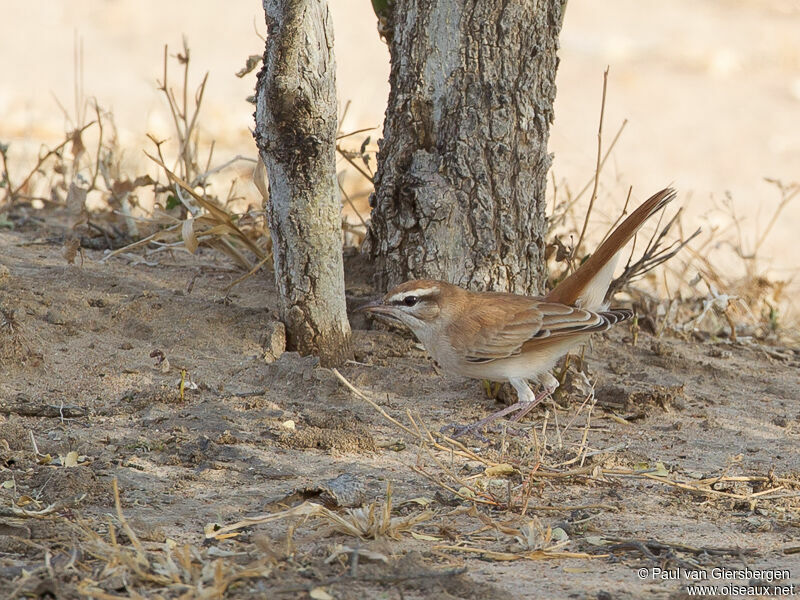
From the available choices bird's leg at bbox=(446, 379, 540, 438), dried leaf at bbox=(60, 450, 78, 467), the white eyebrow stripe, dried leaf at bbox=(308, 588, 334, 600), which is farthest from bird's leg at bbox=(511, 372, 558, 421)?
dried leaf at bbox=(308, 588, 334, 600)

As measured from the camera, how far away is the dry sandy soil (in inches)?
→ 144

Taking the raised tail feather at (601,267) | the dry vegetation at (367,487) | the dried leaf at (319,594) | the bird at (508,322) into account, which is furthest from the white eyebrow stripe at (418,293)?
the dried leaf at (319,594)

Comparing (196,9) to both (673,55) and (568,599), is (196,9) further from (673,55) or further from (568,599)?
(568,599)

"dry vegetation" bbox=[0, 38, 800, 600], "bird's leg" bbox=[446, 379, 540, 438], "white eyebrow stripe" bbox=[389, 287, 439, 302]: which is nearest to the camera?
"dry vegetation" bbox=[0, 38, 800, 600]

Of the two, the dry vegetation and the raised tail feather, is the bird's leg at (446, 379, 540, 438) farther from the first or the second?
the raised tail feather

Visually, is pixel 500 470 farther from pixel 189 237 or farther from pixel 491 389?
pixel 189 237

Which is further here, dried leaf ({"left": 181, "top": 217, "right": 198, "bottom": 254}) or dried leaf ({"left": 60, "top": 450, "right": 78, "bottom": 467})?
dried leaf ({"left": 181, "top": 217, "right": 198, "bottom": 254})

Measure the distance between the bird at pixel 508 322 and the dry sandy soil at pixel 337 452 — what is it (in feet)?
1.10

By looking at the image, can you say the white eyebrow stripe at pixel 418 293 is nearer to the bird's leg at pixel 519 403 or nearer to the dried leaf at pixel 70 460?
the bird's leg at pixel 519 403

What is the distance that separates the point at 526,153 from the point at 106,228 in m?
3.38

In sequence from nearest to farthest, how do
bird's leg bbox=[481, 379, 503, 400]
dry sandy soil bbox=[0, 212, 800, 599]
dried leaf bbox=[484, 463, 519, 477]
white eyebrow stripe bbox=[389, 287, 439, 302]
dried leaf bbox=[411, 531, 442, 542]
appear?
dry sandy soil bbox=[0, 212, 800, 599], dried leaf bbox=[411, 531, 442, 542], dried leaf bbox=[484, 463, 519, 477], white eyebrow stripe bbox=[389, 287, 439, 302], bird's leg bbox=[481, 379, 503, 400]

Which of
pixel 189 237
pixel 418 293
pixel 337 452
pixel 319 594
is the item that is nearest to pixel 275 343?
pixel 189 237

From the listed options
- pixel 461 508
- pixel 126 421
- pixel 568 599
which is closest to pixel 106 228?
pixel 126 421

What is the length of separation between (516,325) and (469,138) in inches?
50.3
